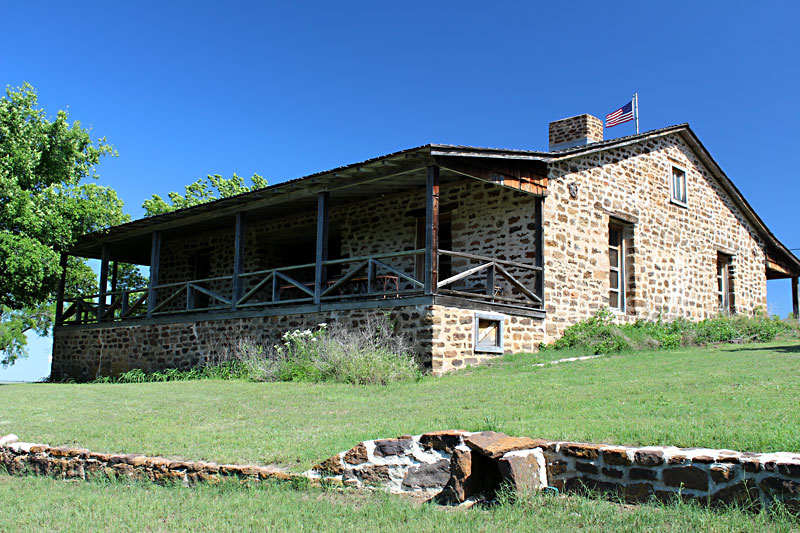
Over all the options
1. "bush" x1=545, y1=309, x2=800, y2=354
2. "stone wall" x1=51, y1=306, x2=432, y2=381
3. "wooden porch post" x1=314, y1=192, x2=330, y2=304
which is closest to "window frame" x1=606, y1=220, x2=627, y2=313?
"bush" x1=545, y1=309, x2=800, y2=354

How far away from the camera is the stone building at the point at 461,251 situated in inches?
487

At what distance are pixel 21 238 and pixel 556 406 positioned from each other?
12.9 meters

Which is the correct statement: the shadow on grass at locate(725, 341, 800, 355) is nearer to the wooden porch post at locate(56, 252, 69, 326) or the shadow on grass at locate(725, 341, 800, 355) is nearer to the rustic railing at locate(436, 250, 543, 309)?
Result: the rustic railing at locate(436, 250, 543, 309)

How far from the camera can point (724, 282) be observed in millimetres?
18734

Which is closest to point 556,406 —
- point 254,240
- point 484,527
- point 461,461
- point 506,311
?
point 461,461

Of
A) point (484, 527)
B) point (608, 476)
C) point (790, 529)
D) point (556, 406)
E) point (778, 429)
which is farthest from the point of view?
point (556, 406)

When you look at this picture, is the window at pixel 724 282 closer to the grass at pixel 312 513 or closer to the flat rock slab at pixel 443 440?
the flat rock slab at pixel 443 440

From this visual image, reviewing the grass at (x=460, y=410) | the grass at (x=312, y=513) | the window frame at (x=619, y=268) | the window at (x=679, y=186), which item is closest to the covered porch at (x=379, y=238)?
→ the grass at (x=460, y=410)

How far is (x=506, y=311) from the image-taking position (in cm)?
1278

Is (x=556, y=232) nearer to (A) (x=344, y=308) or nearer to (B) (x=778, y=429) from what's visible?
(A) (x=344, y=308)

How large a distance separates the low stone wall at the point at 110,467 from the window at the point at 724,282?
51.0 feet

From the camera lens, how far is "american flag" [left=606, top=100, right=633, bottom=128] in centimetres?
1774

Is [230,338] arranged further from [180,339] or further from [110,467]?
[110,467]

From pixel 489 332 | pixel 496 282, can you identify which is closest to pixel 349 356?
pixel 489 332
